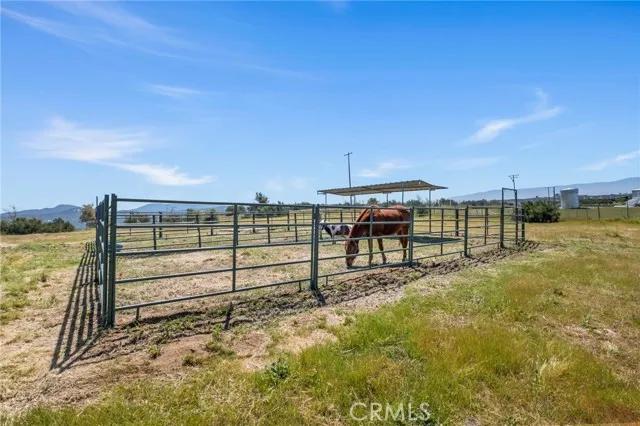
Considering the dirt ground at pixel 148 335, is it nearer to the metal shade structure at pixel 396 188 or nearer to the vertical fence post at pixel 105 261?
the vertical fence post at pixel 105 261

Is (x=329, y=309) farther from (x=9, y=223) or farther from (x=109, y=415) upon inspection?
(x=9, y=223)

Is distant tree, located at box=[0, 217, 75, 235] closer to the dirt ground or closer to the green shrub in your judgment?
the dirt ground

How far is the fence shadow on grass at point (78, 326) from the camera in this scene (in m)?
3.07

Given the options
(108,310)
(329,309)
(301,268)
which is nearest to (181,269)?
(301,268)

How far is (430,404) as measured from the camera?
2398mm

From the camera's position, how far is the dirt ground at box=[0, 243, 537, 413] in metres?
2.68

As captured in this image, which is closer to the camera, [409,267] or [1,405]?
[1,405]

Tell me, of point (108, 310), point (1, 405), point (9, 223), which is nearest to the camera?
point (1, 405)

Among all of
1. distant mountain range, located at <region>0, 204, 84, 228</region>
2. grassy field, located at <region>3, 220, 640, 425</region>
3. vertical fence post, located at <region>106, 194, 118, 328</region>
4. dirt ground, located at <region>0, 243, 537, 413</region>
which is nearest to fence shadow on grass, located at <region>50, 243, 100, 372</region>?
dirt ground, located at <region>0, 243, 537, 413</region>

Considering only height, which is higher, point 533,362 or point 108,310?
point 108,310

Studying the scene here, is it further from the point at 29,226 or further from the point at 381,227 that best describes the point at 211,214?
the point at 29,226

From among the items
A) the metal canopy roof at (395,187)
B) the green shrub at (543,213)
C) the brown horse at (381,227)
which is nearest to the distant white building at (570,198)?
the green shrub at (543,213)

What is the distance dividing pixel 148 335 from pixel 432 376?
9.20ft

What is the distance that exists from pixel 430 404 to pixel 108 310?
3.40 metres
